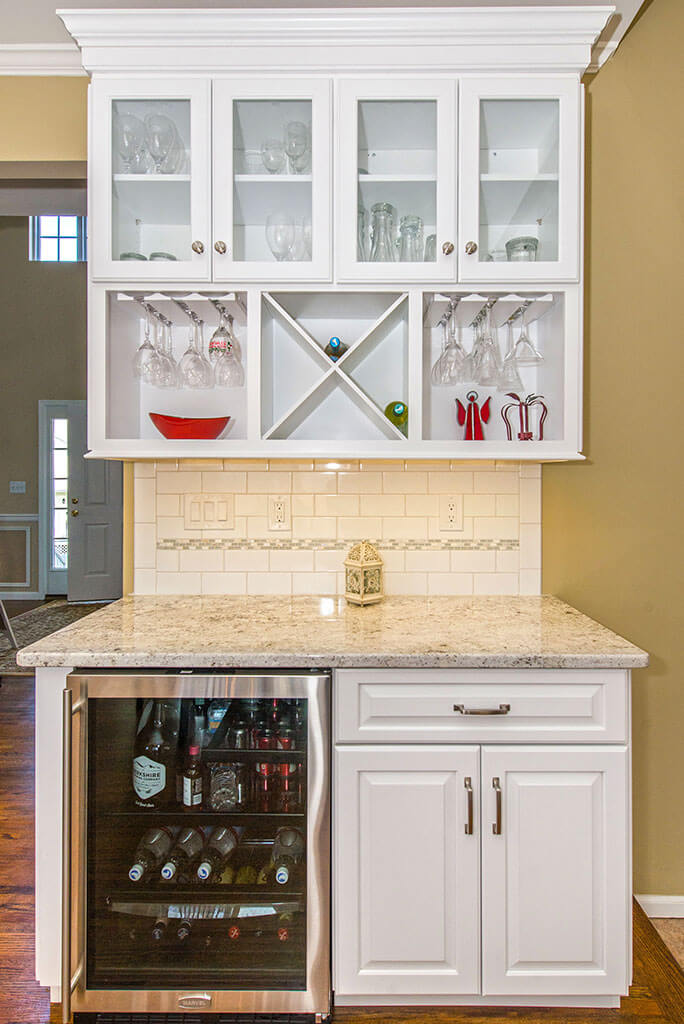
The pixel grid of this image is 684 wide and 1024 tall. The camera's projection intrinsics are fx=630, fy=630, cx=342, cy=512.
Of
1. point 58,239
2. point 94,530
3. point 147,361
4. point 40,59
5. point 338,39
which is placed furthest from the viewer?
point 58,239

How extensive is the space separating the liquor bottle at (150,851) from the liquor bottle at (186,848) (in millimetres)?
21

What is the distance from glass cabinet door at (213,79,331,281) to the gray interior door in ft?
17.8

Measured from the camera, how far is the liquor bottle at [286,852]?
4.95ft

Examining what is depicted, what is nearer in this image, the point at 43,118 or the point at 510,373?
the point at 510,373

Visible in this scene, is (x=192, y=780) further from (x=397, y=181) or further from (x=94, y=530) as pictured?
(x=94, y=530)

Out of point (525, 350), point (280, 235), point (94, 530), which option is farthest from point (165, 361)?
point (94, 530)

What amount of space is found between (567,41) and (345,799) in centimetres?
209

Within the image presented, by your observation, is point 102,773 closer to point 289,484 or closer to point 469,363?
point 289,484

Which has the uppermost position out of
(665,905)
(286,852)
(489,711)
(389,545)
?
(389,545)

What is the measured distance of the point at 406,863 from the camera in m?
1.46

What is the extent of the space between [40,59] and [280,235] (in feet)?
3.63

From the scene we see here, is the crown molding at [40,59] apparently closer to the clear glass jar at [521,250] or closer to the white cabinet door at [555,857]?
the clear glass jar at [521,250]

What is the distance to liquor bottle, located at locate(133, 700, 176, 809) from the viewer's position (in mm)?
1503

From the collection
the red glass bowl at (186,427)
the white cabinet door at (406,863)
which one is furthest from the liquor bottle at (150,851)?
the red glass bowl at (186,427)
